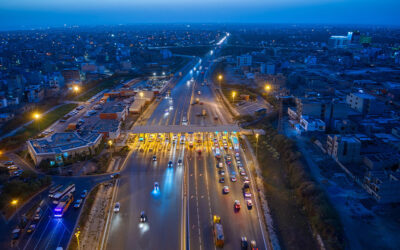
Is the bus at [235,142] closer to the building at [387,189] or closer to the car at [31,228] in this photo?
the building at [387,189]

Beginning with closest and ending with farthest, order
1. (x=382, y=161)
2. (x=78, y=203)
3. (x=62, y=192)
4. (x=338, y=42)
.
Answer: (x=78, y=203)
(x=62, y=192)
(x=382, y=161)
(x=338, y=42)

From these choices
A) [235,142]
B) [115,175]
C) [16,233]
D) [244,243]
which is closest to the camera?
[244,243]

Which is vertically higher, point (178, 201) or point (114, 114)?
point (114, 114)

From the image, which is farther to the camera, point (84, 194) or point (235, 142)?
point (235, 142)

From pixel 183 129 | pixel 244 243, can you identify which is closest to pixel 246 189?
pixel 244 243

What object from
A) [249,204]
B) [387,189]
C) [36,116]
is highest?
[387,189]

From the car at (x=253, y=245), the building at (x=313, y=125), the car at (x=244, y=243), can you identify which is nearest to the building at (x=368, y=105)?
the building at (x=313, y=125)

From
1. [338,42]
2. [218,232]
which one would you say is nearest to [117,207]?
[218,232]

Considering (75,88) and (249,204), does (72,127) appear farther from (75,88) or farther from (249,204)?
(249,204)
